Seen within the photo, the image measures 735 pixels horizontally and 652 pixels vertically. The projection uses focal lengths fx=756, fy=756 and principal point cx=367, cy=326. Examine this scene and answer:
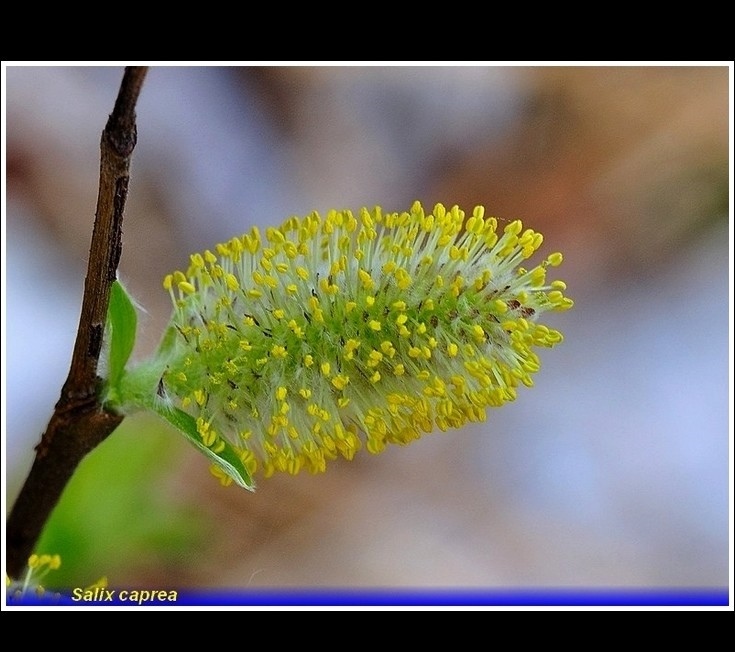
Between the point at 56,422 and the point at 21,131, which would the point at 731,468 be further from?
the point at 21,131

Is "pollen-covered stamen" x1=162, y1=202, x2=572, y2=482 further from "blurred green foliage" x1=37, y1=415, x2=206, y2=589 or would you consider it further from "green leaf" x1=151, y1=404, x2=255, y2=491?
Result: "blurred green foliage" x1=37, y1=415, x2=206, y2=589

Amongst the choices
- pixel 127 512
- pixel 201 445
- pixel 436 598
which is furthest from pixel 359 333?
pixel 127 512

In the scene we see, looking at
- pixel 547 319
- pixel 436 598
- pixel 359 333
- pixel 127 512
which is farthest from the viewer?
pixel 547 319

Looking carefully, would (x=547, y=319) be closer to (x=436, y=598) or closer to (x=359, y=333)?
(x=436, y=598)

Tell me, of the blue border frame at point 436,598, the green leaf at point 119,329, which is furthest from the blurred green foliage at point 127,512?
the green leaf at point 119,329

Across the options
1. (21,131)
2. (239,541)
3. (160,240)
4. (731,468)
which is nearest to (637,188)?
(731,468)

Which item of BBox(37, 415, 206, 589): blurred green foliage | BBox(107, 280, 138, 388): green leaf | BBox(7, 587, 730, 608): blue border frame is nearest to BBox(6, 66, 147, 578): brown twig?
BBox(107, 280, 138, 388): green leaf

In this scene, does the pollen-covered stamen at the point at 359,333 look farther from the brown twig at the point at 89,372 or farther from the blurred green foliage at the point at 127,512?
the blurred green foliage at the point at 127,512
